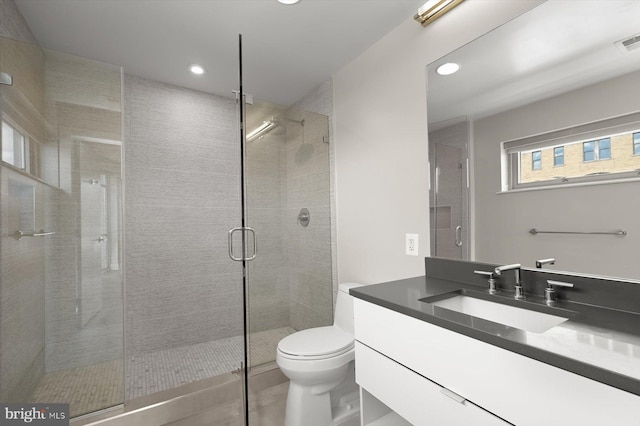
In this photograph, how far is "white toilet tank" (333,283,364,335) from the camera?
6.30 ft

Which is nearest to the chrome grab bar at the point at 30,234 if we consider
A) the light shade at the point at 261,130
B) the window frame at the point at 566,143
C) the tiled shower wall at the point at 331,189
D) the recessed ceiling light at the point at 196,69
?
the light shade at the point at 261,130

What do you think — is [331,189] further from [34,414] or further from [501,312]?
[34,414]

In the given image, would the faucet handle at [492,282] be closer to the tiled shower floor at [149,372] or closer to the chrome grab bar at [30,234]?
the tiled shower floor at [149,372]

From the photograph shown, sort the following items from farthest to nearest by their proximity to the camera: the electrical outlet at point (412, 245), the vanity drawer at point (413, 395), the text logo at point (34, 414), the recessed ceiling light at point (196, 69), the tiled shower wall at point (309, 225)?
the recessed ceiling light at point (196, 69)
the tiled shower wall at point (309, 225)
the electrical outlet at point (412, 245)
the text logo at point (34, 414)
the vanity drawer at point (413, 395)

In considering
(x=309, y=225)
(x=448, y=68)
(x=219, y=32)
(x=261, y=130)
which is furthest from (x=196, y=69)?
(x=448, y=68)

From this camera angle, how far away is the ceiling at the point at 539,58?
1000mm

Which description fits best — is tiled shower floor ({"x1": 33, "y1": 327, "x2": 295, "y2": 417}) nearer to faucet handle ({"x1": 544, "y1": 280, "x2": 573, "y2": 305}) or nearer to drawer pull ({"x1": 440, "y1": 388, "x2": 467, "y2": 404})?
drawer pull ({"x1": 440, "y1": 388, "x2": 467, "y2": 404})

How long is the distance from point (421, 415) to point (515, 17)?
1.61 metres

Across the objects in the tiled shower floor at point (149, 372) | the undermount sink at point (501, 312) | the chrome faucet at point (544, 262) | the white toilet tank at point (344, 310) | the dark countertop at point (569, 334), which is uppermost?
the chrome faucet at point (544, 262)

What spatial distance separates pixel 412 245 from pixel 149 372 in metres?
2.13

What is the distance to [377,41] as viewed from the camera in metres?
1.97

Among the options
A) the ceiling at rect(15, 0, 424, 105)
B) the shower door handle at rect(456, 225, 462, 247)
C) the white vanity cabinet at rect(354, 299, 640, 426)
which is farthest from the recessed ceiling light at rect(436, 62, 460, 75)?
the white vanity cabinet at rect(354, 299, 640, 426)

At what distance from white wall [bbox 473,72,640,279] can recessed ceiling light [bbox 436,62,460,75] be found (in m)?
0.33

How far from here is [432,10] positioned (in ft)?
5.03
